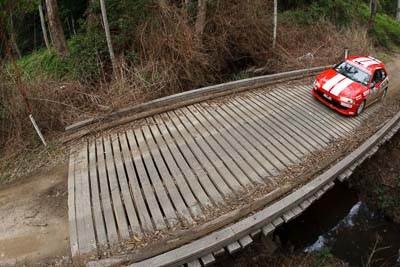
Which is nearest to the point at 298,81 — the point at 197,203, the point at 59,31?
the point at 197,203

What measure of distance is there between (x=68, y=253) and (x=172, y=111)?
15.2 ft

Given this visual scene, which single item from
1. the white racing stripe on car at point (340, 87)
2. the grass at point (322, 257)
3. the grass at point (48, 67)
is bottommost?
the grass at point (322, 257)

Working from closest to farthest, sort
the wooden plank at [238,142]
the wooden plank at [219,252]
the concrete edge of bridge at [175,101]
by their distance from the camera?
the wooden plank at [219,252] < the wooden plank at [238,142] < the concrete edge of bridge at [175,101]

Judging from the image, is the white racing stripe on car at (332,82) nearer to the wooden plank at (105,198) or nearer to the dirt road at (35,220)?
the wooden plank at (105,198)

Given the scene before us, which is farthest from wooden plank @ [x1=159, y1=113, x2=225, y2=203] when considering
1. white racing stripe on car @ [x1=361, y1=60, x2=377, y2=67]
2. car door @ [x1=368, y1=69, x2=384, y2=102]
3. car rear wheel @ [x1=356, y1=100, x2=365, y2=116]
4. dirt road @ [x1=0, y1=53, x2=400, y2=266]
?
white racing stripe on car @ [x1=361, y1=60, x2=377, y2=67]

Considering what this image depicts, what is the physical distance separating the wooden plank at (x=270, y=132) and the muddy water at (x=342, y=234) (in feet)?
6.29

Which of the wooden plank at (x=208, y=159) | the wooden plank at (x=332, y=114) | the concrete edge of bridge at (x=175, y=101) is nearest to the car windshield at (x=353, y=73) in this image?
the wooden plank at (x=332, y=114)

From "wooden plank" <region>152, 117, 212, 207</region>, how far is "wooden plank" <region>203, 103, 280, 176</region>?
4.92 ft

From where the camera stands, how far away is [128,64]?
9109mm

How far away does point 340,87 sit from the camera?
8172 millimetres

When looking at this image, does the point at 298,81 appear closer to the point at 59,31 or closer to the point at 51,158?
the point at 51,158

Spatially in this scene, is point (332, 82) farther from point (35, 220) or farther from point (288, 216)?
point (35, 220)

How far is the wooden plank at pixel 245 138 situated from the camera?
6.26 meters

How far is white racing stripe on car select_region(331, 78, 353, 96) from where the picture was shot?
26.7ft
